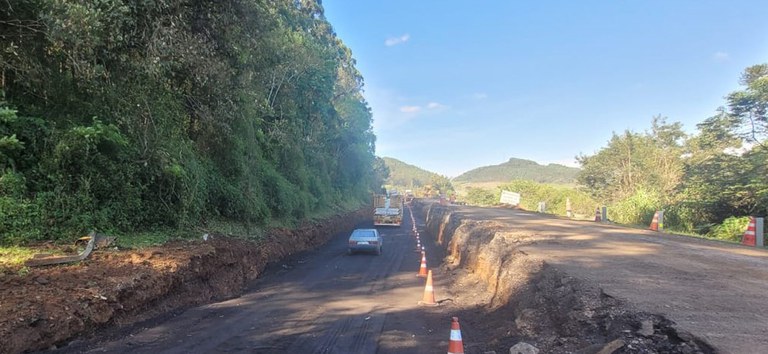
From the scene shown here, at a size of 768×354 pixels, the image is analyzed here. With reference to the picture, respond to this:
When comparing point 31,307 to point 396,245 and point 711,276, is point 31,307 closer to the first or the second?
point 711,276

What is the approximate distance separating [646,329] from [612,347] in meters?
0.81

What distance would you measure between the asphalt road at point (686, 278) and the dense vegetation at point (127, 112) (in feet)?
34.2

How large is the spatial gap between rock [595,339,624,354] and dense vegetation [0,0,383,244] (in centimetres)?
1027

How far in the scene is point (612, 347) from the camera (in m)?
5.20

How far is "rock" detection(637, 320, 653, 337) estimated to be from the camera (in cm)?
555

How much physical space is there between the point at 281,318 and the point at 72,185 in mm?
5573

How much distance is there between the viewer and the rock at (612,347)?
5.15 meters

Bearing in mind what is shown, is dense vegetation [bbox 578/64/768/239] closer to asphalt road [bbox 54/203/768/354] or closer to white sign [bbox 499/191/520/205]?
asphalt road [bbox 54/203/768/354]

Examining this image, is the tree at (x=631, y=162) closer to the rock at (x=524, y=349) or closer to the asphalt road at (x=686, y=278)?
the asphalt road at (x=686, y=278)

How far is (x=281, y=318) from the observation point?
9.96m

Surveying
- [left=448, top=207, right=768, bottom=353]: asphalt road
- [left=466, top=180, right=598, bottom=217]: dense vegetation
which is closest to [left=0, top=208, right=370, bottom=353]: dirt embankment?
[left=448, top=207, right=768, bottom=353]: asphalt road

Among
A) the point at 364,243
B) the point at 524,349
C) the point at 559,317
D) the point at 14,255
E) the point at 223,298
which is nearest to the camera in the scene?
the point at 524,349

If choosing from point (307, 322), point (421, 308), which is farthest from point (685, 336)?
point (421, 308)

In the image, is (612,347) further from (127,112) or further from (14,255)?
(127,112)
